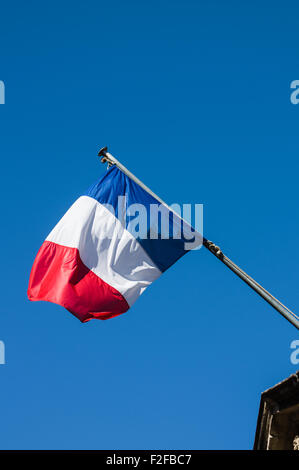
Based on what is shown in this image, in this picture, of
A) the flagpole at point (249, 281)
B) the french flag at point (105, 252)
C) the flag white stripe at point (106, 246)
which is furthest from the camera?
the flag white stripe at point (106, 246)

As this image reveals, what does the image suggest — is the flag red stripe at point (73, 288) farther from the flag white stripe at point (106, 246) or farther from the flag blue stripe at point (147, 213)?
the flag blue stripe at point (147, 213)

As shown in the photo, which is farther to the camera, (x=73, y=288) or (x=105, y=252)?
(x=105, y=252)

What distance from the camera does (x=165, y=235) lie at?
1309cm

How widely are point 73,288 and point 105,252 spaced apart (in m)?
1.04

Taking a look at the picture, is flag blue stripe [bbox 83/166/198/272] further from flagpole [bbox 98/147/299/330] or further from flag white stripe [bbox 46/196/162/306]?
flagpole [bbox 98/147/299/330]

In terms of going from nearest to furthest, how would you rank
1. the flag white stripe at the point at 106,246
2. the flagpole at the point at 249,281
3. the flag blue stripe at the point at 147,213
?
the flagpole at the point at 249,281 < the flag blue stripe at the point at 147,213 < the flag white stripe at the point at 106,246

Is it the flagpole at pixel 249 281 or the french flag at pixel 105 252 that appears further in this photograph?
the french flag at pixel 105 252

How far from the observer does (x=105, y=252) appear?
13.9 metres

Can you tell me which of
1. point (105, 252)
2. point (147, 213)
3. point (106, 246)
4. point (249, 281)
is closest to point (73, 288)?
point (105, 252)

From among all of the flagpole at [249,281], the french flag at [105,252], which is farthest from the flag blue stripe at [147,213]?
the flagpole at [249,281]

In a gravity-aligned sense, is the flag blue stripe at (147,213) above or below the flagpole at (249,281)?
above

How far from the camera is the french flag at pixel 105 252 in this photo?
1322 cm

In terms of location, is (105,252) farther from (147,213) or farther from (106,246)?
(147,213)
